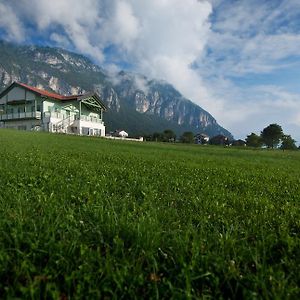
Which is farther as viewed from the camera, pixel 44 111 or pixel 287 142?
pixel 287 142

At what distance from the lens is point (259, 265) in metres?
2.41

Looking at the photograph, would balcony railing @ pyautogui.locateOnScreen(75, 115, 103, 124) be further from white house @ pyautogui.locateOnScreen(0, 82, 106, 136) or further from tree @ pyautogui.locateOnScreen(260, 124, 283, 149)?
tree @ pyautogui.locateOnScreen(260, 124, 283, 149)

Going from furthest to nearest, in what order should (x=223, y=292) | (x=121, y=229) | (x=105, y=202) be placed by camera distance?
(x=105, y=202) < (x=121, y=229) < (x=223, y=292)

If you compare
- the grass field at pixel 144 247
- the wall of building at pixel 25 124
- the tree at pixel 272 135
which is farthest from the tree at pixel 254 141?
the grass field at pixel 144 247

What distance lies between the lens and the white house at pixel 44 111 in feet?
200

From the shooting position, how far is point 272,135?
9975 cm

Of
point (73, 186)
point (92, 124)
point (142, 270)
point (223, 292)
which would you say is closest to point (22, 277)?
point (142, 270)

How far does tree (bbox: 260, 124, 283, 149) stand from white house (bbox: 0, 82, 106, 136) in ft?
196

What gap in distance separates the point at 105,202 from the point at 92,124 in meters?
63.8

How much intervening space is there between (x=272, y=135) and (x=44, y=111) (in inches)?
2880

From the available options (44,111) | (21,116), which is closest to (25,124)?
(21,116)

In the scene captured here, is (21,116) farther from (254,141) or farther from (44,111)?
(254,141)

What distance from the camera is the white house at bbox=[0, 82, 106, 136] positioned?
200 feet

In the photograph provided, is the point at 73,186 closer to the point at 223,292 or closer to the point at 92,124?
the point at 223,292
